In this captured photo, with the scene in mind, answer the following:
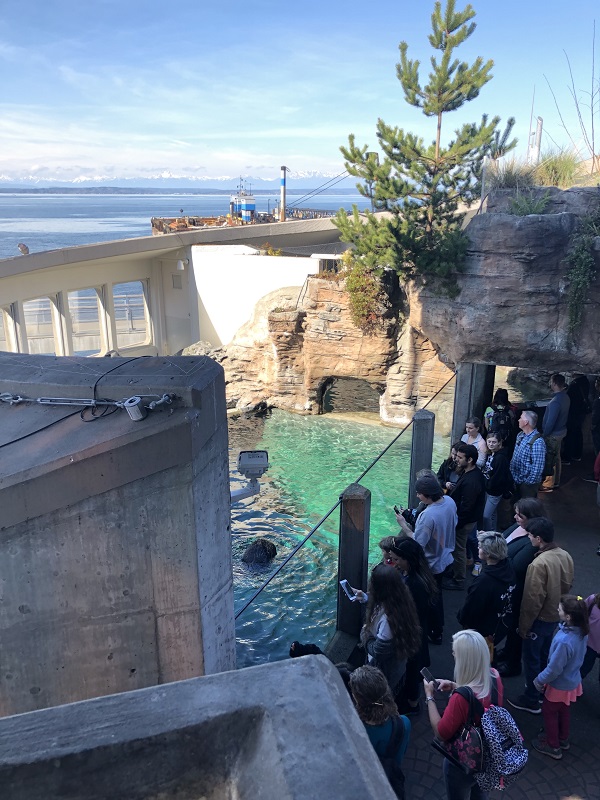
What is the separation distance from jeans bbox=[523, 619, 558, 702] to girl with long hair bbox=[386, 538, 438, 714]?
0.73 meters

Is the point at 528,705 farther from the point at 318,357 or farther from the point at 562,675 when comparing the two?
the point at 318,357

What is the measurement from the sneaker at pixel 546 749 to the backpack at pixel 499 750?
136cm

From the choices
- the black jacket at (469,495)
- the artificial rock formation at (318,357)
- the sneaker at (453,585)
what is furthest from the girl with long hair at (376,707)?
the artificial rock formation at (318,357)

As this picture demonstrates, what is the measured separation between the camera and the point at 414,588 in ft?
14.5

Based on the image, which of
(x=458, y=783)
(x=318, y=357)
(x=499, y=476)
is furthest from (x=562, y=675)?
(x=318, y=357)

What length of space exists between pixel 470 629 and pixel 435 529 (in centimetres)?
129

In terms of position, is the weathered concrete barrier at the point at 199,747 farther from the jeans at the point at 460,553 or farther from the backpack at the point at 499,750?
the jeans at the point at 460,553

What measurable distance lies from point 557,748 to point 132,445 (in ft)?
11.2

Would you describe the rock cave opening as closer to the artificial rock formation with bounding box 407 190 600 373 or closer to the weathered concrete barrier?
the artificial rock formation with bounding box 407 190 600 373

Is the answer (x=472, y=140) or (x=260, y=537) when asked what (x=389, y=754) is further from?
(x=472, y=140)

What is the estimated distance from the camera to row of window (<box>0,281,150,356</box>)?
880 inches

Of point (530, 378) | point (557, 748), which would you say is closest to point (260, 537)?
point (557, 748)

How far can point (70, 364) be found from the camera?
165 inches

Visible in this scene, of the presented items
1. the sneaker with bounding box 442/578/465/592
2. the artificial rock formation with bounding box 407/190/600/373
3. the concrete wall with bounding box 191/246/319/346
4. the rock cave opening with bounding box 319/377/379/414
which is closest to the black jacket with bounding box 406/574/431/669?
the sneaker with bounding box 442/578/465/592
